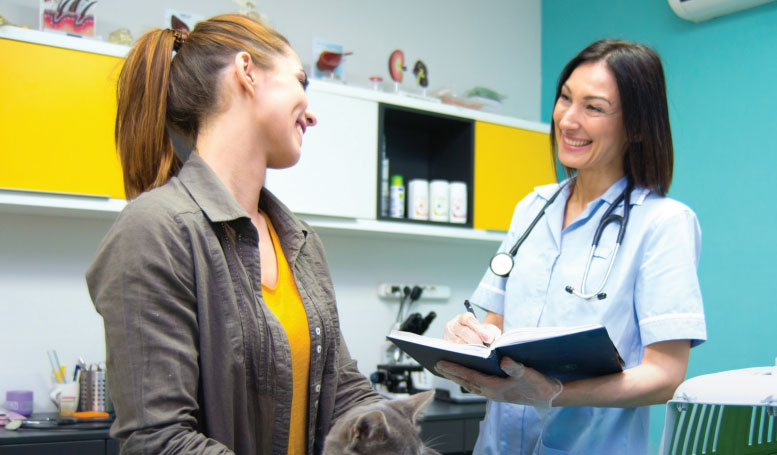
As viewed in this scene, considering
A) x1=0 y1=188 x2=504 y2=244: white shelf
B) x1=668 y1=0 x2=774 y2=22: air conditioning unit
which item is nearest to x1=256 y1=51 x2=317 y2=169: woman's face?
x1=0 y1=188 x2=504 y2=244: white shelf

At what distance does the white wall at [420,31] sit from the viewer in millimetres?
2793

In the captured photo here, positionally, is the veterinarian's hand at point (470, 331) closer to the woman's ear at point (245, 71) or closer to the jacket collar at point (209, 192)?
the jacket collar at point (209, 192)

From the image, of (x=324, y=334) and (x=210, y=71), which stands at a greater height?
(x=210, y=71)

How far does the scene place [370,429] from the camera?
0.91 m

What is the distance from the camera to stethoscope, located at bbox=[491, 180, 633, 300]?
1.37m

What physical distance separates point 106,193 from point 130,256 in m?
1.52

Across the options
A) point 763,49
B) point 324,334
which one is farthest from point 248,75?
point 763,49

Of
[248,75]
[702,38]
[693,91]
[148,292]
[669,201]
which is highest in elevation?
[702,38]

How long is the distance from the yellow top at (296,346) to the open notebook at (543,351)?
19 centimetres

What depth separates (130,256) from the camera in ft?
2.93

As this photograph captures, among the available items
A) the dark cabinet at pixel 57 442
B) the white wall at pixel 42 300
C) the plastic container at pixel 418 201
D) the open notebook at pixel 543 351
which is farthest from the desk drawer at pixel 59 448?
the plastic container at pixel 418 201

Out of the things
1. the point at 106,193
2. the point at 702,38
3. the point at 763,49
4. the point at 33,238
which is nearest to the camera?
the point at 106,193

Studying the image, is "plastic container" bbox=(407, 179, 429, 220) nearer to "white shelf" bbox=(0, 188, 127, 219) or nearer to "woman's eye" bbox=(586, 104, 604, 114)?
"white shelf" bbox=(0, 188, 127, 219)

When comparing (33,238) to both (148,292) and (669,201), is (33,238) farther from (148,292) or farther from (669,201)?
(669,201)
